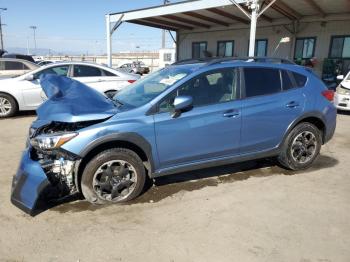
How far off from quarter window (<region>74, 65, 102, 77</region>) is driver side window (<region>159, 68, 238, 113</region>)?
18.8 feet

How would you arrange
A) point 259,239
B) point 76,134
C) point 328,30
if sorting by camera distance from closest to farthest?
point 259,239 < point 76,134 < point 328,30

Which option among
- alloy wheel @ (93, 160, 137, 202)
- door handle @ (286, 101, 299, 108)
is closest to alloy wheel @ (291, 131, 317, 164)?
door handle @ (286, 101, 299, 108)

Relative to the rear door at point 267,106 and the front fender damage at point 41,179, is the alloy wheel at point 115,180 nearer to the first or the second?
the front fender damage at point 41,179

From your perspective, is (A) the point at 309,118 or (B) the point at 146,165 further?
(A) the point at 309,118

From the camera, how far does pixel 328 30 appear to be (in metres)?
16.1

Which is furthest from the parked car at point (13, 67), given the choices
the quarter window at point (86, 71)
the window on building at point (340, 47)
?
the window on building at point (340, 47)

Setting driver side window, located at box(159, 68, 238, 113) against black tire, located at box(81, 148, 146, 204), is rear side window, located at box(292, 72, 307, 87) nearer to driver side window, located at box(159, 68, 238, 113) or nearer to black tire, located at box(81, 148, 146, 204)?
driver side window, located at box(159, 68, 238, 113)

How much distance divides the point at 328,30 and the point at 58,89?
51.5 feet

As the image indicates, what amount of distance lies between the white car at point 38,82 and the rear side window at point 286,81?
5487mm

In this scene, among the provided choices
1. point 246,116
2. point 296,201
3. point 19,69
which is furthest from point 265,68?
point 19,69

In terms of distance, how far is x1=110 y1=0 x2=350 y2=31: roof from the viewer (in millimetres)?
13891

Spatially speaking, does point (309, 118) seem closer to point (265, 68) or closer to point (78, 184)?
point (265, 68)

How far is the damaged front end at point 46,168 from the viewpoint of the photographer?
3414mm

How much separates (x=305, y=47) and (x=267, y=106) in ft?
47.3
